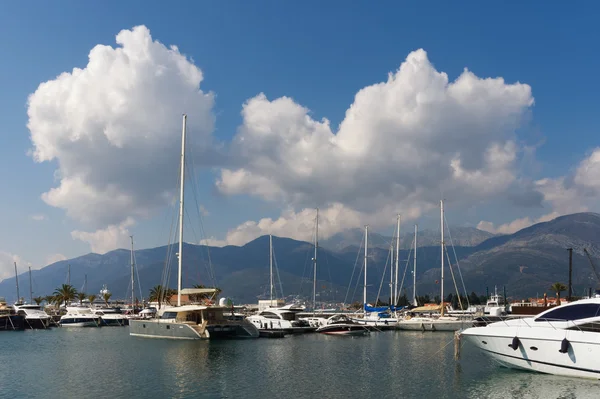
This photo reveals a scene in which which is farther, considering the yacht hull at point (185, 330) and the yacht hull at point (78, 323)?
the yacht hull at point (78, 323)

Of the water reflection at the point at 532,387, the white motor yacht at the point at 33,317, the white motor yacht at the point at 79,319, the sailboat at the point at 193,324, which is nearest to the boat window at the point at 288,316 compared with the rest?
the sailboat at the point at 193,324

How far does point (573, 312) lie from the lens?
3556 centimetres

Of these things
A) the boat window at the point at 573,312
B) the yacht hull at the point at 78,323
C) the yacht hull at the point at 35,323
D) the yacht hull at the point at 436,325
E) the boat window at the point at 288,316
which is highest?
the boat window at the point at 573,312

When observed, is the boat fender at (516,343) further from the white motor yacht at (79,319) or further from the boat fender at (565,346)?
the white motor yacht at (79,319)

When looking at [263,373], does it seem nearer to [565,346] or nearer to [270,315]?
[565,346]

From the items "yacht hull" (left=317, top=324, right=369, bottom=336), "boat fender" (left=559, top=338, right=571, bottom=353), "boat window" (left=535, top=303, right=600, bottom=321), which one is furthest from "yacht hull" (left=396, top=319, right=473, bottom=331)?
"boat fender" (left=559, top=338, right=571, bottom=353)

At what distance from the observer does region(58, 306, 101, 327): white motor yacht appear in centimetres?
10606

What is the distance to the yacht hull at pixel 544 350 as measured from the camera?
111 ft

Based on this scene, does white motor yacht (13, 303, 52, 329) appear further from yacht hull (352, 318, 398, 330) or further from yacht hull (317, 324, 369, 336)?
yacht hull (352, 318, 398, 330)

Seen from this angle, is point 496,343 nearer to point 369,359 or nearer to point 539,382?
point 539,382

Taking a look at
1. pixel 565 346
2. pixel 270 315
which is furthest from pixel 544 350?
pixel 270 315

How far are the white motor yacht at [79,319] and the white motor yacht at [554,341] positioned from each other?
88.6 m

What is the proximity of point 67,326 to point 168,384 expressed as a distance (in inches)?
3098

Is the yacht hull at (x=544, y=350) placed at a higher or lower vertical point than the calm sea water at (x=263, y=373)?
higher
